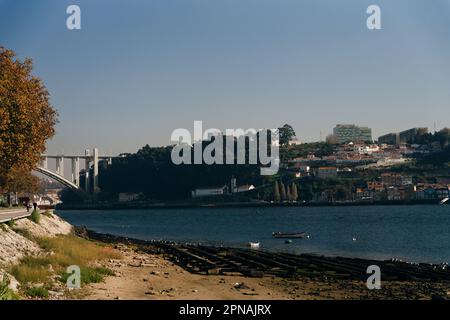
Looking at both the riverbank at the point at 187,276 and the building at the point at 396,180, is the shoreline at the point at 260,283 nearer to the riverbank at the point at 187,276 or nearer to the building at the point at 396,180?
the riverbank at the point at 187,276

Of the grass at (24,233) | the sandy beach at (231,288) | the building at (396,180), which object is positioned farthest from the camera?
the building at (396,180)

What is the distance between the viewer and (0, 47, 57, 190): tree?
34.6 meters

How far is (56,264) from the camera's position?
2575cm

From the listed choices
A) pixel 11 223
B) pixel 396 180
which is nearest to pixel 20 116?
pixel 11 223

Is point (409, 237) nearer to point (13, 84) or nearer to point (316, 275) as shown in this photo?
point (316, 275)

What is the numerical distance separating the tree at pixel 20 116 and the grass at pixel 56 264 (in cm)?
615

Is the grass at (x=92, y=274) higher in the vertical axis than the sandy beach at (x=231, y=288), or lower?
higher

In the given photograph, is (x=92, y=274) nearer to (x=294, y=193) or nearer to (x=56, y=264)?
(x=56, y=264)

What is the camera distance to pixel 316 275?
3170 cm

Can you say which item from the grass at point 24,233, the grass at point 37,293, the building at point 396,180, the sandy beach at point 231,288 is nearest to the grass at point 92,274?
the sandy beach at point 231,288

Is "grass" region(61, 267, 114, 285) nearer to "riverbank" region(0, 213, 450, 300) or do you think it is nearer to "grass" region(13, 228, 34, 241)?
"riverbank" region(0, 213, 450, 300)

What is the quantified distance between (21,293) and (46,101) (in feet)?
83.0

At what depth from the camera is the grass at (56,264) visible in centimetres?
2150
